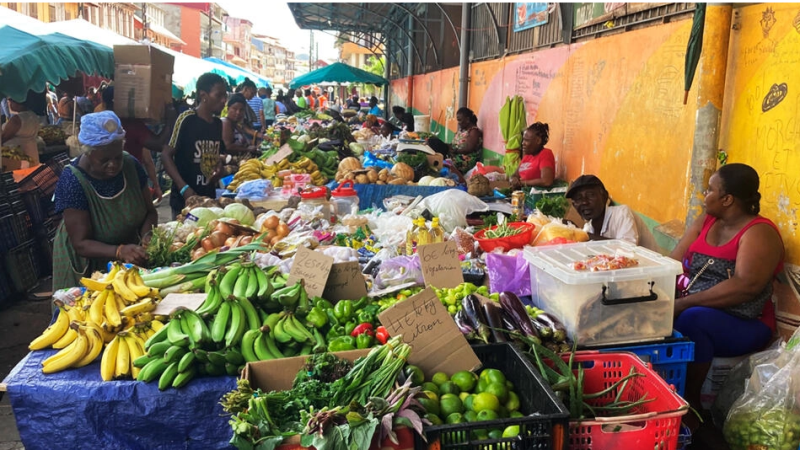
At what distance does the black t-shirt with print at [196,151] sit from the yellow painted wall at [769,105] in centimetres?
493

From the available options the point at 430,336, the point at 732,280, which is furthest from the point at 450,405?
the point at 732,280

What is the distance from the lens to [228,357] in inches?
97.9

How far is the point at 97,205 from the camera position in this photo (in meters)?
3.76

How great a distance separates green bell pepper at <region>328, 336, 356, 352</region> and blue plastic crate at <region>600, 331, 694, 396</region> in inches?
43.8

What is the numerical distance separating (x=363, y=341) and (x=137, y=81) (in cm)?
623

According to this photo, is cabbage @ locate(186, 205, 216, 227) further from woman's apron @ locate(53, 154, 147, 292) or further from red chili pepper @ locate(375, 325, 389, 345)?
red chili pepper @ locate(375, 325, 389, 345)

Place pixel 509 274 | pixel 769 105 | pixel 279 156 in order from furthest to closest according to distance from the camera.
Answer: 1. pixel 279 156
2. pixel 769 105
3. pixel 509 274

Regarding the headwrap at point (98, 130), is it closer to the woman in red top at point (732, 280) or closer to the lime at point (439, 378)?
the lime at point (439, 378)

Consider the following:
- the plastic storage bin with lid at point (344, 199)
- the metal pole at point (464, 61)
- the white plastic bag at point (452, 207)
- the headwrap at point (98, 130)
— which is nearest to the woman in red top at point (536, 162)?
the white plastic bag at point (452, 207)

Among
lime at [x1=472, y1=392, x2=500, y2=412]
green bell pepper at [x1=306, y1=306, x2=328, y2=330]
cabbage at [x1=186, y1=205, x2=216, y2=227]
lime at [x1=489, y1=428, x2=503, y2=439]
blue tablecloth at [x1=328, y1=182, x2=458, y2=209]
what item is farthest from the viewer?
blue tablecloth at [x1=328, y1=182, x2=458, y2=209]

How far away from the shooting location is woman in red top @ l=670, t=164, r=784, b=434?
308 cm

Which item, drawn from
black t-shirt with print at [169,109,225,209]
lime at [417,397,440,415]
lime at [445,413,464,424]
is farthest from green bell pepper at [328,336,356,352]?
black t-shirt with print at [169,109,225,209]

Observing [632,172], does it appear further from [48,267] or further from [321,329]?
[48,267]

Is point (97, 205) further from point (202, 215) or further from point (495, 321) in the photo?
point (495, 321)
